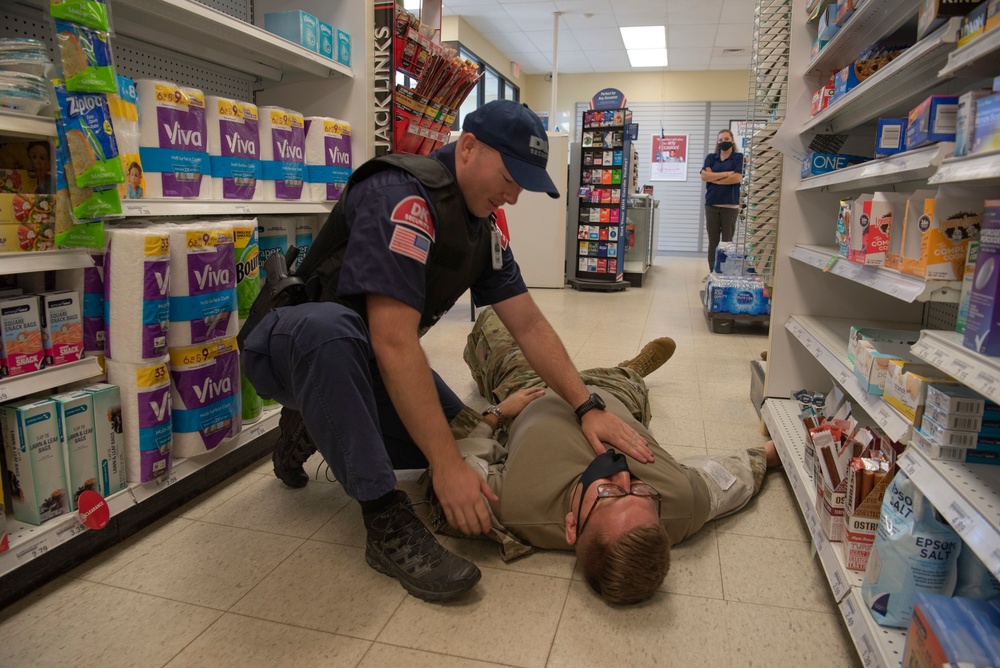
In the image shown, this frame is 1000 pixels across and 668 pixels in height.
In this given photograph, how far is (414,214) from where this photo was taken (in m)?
1.58

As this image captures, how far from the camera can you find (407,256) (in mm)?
1552

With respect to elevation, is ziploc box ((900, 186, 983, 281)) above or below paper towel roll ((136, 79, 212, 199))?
below

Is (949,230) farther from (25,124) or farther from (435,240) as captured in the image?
(25,124)

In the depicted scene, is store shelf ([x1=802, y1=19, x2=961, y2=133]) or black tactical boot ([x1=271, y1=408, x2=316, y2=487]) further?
black tactical boot ([x1=271, y1=408, x2=316, y2=487])

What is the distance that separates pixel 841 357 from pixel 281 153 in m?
2.03

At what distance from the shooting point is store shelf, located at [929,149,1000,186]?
104 centimetres

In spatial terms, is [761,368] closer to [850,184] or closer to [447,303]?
[850,184]

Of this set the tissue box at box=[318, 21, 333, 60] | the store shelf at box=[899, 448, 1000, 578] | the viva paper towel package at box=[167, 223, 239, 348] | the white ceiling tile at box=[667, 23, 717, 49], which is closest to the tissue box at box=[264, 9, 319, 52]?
the tissue box at box=[318, 21, 333, 60]

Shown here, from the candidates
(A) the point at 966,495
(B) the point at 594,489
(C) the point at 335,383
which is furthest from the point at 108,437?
(A) the point at 966,495

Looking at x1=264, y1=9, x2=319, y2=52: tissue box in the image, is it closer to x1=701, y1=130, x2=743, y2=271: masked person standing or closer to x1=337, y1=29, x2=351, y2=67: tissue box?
x1=337, y1=29, x2=351, y2=67: tissue box

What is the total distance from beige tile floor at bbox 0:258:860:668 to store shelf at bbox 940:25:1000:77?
1197mm

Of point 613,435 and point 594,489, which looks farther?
point 613,435

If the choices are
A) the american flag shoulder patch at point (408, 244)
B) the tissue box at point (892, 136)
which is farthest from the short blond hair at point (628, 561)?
the tissue box at point (892, 136)

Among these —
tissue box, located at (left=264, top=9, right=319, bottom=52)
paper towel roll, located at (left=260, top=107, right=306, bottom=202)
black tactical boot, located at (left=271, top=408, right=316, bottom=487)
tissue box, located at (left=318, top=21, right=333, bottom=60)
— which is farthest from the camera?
tissue box, located at (left=318, top=21, right=333, bottom=60)
